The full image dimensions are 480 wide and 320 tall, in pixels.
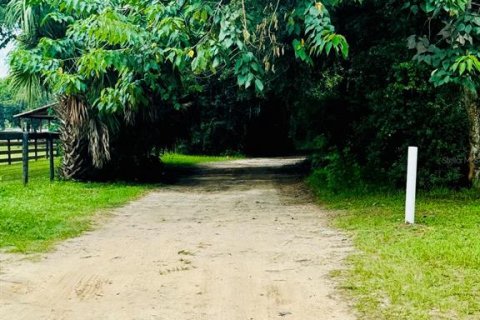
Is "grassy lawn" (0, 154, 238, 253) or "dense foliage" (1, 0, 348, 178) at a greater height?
"dense foliage" (1, 0, 348, 178)

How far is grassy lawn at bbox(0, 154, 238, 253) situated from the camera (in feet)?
26.8

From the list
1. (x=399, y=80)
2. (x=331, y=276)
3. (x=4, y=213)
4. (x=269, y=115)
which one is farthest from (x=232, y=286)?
(x=269, y=115)

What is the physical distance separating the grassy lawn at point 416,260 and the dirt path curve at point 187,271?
1.01 ft

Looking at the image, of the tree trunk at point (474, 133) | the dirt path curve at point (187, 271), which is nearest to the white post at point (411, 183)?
the dirt path curve at point (187, 271)

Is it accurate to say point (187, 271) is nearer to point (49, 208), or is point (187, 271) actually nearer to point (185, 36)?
point (185, 36)

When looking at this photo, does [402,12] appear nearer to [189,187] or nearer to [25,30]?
[189,187]

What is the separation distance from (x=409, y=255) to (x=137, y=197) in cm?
829

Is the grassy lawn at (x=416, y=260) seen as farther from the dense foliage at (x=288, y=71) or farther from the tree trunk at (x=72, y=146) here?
the tree trunk at (x=72, y=146)

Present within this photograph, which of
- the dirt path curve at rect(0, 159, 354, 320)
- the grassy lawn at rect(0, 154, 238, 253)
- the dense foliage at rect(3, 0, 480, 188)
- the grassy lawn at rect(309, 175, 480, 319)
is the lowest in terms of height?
the grassy lawn at rect(0, 154, 238, 253)

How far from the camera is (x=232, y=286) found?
18.4ft

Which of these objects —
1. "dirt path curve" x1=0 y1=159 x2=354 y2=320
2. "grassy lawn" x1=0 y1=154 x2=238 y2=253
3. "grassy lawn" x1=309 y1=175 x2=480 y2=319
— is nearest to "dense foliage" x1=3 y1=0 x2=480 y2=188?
"grassy lawn" x1=0 y1=154 x2=238 y2=253

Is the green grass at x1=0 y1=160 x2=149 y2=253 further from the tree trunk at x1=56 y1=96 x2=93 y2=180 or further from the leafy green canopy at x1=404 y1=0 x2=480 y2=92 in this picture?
the leafy green canopy at x1=404 y1=0 x2=480 y2=92

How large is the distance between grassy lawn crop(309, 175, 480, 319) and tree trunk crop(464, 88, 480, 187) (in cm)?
85

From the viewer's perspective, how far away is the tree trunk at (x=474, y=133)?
38.6ft
